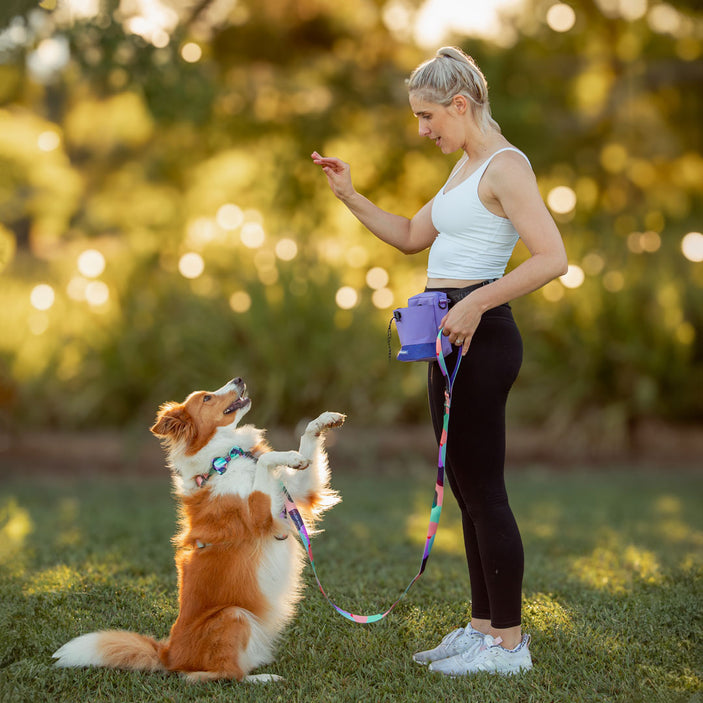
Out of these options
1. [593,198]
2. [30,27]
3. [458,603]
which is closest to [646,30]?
[593,198]

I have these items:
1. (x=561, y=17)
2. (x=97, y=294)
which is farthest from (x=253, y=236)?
(x=561, y=17)

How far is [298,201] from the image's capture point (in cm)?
1212

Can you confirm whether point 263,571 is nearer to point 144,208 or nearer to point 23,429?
point 23,429

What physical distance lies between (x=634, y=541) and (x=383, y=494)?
2.57m

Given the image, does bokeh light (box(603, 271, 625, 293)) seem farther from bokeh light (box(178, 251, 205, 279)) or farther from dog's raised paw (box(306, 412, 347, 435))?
dog's raised paw (box(306, 412, 347, 435))

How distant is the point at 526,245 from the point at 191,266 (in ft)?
26.2

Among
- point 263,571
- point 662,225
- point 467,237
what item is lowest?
point 263,571

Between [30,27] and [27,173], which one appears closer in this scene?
[30,27]

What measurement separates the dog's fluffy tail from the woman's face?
234 cm

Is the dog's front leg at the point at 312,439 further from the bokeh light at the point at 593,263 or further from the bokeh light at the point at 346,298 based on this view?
the bokeh light at the point at 593,263

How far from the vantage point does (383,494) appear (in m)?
8.17

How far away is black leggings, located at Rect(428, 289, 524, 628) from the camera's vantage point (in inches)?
125

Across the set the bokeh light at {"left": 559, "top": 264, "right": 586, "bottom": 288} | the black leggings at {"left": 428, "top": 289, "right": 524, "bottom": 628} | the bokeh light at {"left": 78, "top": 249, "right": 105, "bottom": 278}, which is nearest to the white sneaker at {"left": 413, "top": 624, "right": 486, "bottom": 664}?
the black leggings at {"left": 428, "top": 289, "right": 524, "bottom": 628}

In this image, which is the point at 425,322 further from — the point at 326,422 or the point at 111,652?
the point at 111,652
